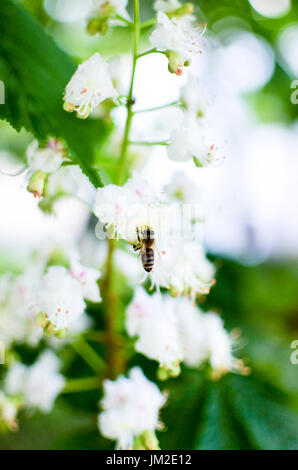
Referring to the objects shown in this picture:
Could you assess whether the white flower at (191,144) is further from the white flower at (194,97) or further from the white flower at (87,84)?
the white flower at (87,84)

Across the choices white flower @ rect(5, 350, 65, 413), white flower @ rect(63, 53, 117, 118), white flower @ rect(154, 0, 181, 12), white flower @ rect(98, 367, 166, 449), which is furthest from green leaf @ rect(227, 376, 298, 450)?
white flower @ rect(154, 0, 181, 12)

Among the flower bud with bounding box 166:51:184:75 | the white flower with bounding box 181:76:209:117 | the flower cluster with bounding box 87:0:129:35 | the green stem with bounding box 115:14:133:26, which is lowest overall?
the flower bud with bounding box 166:51:184:75

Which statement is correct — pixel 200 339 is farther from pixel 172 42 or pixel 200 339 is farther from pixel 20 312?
pixel 172 42

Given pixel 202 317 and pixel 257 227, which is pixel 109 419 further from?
pixel 257 227

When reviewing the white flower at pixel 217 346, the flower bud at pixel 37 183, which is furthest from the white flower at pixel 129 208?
the white flower at pixel 217 346

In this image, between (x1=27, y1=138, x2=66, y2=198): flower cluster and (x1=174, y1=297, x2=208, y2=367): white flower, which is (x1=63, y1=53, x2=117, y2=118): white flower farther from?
(x1=174, y1=297, x2=208, y2=367): white flower

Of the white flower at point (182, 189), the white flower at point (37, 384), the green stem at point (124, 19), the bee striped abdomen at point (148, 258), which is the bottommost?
the white flower at point (37, 384)
